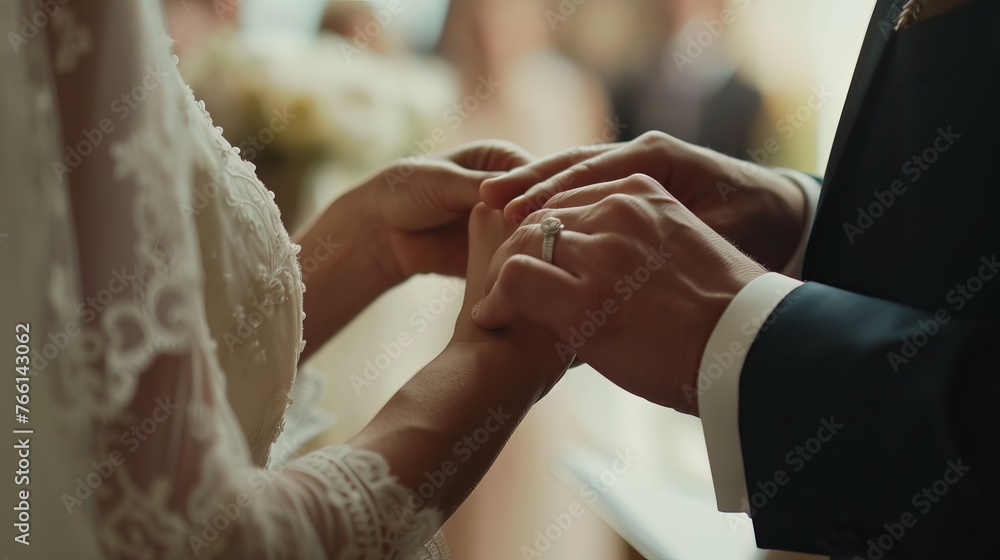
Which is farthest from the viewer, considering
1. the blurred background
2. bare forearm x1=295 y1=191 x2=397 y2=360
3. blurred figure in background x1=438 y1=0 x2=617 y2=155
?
blurred figure in background x1=438 y1=0 x2=617 y2=155

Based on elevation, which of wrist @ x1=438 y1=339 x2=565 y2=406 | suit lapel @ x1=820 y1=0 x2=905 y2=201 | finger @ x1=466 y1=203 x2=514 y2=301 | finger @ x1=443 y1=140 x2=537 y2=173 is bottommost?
wrist @ x1=438 y1=339 x2=565 y2=406

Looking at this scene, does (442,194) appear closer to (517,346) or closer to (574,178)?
(574,178)

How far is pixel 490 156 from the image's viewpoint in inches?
45.4

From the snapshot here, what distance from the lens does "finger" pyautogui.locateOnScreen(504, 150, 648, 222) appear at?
3.01 feet

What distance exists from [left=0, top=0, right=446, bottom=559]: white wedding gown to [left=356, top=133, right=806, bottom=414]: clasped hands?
37cm

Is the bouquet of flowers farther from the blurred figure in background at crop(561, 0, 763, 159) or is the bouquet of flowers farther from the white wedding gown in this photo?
the white wedding gown

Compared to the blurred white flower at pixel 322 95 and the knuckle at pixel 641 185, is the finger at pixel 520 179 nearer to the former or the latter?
the knuckle at pixel 641 185

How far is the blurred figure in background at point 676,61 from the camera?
2.09 m

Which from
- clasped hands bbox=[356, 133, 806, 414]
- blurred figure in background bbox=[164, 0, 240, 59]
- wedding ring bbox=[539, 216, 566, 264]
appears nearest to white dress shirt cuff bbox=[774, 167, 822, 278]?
clasped hands bbox=[356, 133, 806, 414]

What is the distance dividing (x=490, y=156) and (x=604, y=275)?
1.50 feet

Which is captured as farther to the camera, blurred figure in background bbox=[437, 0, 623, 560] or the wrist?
blurred figure in background bbox=[437, 0, 623, 560]

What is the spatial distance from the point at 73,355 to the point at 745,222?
90 centimetres

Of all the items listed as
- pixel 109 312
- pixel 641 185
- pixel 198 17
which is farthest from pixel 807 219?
pixel 198 17

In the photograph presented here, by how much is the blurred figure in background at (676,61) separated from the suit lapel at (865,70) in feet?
4.13
